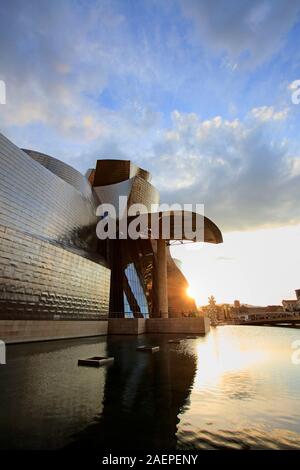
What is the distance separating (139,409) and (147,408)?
201 millimetres

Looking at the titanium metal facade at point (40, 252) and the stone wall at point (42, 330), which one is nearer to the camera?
the stone wall at point (42, 330)

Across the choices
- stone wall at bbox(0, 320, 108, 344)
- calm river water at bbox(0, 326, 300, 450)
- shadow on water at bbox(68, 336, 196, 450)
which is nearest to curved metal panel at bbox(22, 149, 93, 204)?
stone wall at bbox(0, 320, 108, 344)

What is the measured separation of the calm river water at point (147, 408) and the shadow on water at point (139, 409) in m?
0.02

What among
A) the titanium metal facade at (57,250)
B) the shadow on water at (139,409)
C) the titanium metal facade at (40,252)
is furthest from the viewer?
the titanium metal facade at (57,250)

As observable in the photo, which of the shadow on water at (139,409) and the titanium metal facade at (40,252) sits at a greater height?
the titanium metal facade at (40,252)

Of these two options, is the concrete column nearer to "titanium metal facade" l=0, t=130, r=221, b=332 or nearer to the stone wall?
"titanium metal facade" l=0, t=130, r=221, b=332

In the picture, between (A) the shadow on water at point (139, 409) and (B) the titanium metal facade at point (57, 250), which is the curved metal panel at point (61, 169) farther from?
(A) the shadow on water at point (139, 409)

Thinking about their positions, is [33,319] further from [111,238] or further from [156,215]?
[111,238]

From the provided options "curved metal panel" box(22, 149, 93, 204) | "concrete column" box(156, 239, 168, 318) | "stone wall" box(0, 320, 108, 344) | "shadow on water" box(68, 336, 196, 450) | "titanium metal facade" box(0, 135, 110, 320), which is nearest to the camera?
"shadow on water" box(68, 336, 196, 450)

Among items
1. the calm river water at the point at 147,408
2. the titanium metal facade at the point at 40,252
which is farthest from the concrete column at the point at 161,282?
the calm river water at the point at 147,408

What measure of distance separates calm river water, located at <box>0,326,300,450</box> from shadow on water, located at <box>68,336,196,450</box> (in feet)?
0.05

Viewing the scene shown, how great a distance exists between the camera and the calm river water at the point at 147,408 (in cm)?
424

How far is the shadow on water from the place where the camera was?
419 cm
